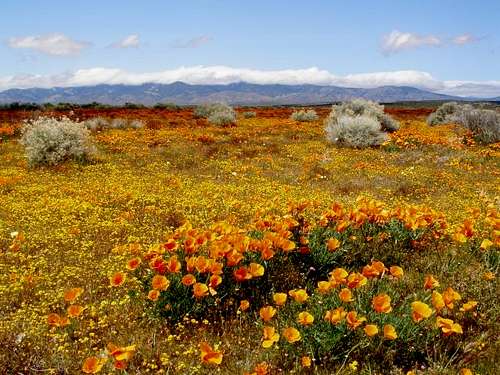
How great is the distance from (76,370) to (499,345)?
12.8 feet

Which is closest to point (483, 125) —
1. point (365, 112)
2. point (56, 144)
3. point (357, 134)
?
point (365, 112)

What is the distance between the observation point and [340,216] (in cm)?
676

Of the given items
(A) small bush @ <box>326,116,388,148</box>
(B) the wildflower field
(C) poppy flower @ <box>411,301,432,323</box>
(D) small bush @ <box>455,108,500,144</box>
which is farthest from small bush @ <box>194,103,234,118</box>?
(C) poppy flower @ <box>411,301,432,323</box>

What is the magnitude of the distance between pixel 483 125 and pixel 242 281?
22.2m

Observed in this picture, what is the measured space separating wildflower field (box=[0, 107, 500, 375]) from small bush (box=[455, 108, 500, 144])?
11336mm

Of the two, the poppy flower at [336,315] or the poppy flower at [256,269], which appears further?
the poppy flower at [256,269]

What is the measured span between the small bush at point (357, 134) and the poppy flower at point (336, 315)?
18.1 m

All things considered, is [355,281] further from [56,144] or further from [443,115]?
[443,115]

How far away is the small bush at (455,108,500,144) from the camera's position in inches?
922

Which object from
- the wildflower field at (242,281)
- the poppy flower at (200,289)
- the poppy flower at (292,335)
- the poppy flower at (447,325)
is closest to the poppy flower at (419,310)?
the wildflower field at (242,281)

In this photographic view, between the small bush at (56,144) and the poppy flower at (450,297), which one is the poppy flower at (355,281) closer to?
the poppy flower at (450,297)

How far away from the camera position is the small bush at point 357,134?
2191cm

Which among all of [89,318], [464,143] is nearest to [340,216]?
[89,318]

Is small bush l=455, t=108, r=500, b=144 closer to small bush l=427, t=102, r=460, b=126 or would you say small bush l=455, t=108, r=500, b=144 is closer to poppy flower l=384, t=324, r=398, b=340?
small bush l=427, t=102, r=460, b=126
